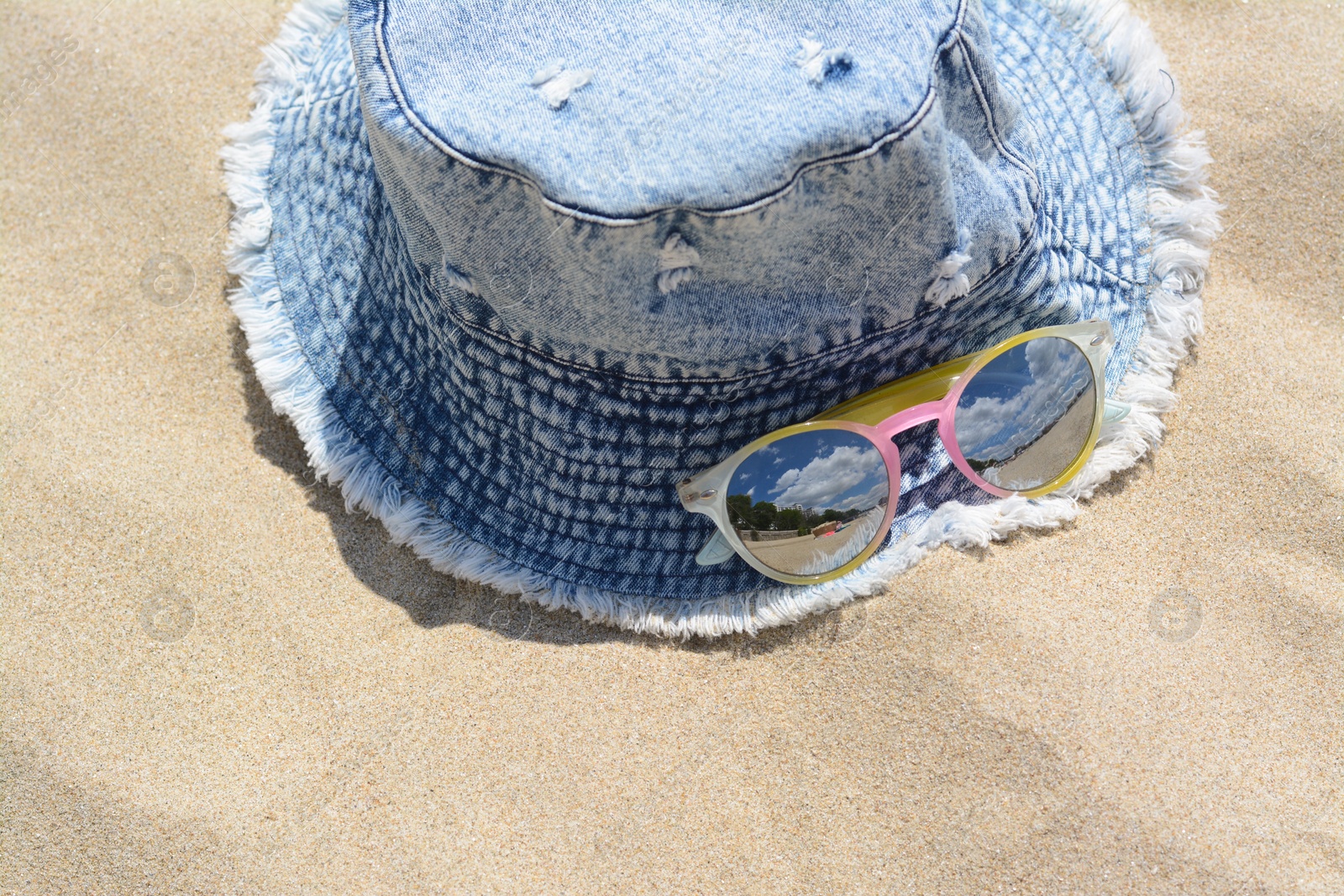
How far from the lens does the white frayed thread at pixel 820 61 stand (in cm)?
103

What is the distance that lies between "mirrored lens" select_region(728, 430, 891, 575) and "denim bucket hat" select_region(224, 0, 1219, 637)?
0.06m

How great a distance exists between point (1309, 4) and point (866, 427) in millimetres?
1313

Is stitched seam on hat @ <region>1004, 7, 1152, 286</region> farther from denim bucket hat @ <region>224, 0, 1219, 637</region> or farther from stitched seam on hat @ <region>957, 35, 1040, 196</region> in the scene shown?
stitched seam on hat @ <region>957, 35, 1040, 196</region>

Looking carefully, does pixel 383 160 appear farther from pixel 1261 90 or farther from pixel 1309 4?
pixel 1309 4

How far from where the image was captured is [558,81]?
40.4 inches

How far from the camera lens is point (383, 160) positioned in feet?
3.75

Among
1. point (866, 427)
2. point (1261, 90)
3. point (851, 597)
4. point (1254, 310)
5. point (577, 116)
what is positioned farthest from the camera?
point (1261, 90)

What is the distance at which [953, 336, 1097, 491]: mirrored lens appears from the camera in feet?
4.48

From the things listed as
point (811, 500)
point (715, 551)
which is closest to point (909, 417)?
point (811, 500)

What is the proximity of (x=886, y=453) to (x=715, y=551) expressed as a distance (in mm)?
298

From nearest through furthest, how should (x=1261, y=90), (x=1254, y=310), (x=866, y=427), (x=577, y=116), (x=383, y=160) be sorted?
(x=577, y=116) → (x=383, y=160) → (x=866, y=427) → (x=1254, y=310) → (x=1261, y=90)

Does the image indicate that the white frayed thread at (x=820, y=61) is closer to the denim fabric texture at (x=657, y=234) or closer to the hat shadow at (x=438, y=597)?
the denim fabric texture at (x=657, y=234)

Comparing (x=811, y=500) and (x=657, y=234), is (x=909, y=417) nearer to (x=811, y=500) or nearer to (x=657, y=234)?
(x=811, y=500)

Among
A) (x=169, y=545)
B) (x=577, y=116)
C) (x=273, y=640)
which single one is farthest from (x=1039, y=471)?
(x=169, y=545)
